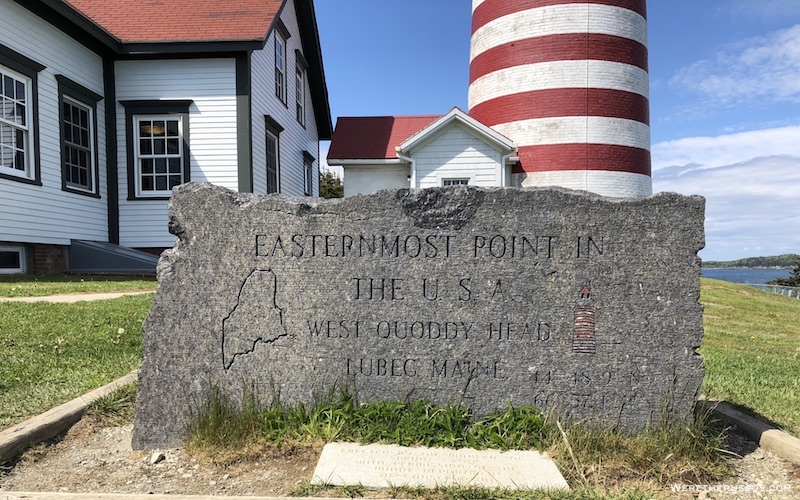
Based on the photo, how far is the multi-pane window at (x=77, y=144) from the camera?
11.8 metres

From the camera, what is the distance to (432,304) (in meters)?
3.06

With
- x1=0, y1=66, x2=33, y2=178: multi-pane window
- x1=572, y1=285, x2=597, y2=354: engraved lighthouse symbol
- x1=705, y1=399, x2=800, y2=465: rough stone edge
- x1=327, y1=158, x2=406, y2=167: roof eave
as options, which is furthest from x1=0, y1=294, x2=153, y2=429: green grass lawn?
x1=327, y1=158, x2=406, y2=167: roof eave

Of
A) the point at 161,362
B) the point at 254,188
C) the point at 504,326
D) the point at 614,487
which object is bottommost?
the point at 614,487

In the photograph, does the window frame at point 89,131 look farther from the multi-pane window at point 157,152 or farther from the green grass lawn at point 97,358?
the green grass lawn at point 97,358

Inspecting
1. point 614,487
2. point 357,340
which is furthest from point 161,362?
point 614,487

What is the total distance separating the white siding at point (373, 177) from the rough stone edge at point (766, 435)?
1319 centimetres

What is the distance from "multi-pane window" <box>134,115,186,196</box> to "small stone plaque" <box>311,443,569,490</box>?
12.1 meters

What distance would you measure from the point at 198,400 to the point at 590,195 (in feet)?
8.91

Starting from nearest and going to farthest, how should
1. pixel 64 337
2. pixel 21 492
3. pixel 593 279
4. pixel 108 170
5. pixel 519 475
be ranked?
1. pixel 21 492
2. pixel 519 475
3. pixel 593 279
4. pixel 64 337
5. pixel 108 170

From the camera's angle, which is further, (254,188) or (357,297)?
(254,188)

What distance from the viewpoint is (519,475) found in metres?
2.52

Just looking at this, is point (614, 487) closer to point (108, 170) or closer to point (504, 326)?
point (504, 326)

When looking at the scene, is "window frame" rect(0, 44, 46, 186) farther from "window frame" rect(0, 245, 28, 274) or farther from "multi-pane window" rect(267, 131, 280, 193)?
"multi-pane window" rect(267, 131, 280, 193)

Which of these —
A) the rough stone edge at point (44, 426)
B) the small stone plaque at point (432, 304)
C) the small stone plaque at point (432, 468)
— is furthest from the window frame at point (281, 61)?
the small stone plaque at point (432, 468)
